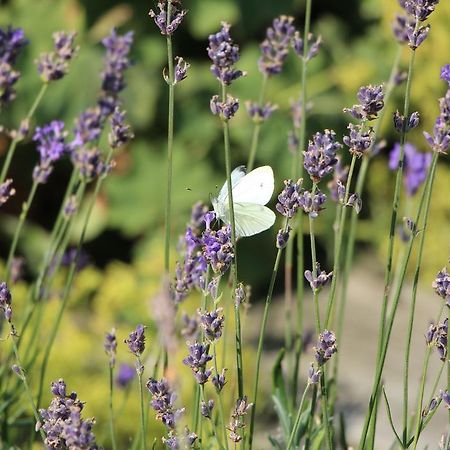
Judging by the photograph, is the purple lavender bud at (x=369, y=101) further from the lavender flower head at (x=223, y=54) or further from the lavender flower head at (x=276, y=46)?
the lavender flower head at (x=276, y=46)

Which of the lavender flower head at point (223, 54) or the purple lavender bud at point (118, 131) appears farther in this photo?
the purple lavender bud at point (118, 131)

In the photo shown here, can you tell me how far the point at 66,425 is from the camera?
3.92ft

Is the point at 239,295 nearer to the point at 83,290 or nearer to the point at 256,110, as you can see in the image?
the point at 256,110

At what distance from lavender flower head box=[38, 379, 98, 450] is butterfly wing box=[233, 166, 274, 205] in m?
0.51

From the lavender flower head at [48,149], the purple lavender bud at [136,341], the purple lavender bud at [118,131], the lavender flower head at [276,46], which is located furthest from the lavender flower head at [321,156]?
the lavender flower head at [48,149]

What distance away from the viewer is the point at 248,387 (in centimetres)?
402

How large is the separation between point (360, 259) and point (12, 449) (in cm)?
436

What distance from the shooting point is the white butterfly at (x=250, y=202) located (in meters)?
1.62

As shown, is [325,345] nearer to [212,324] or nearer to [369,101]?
[212,324]

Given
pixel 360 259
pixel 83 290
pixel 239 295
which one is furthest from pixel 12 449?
pixel 360 259

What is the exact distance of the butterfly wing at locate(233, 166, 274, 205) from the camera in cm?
163

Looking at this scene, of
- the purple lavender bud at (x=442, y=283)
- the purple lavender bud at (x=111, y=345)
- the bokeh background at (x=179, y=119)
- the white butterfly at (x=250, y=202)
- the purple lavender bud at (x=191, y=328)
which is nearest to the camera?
the purple lavender bud at (x=442, y=283)

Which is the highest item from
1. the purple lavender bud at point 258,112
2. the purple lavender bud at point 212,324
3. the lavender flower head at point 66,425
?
the purple lavender bud at point 258,112

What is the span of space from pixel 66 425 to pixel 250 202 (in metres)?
0.59
